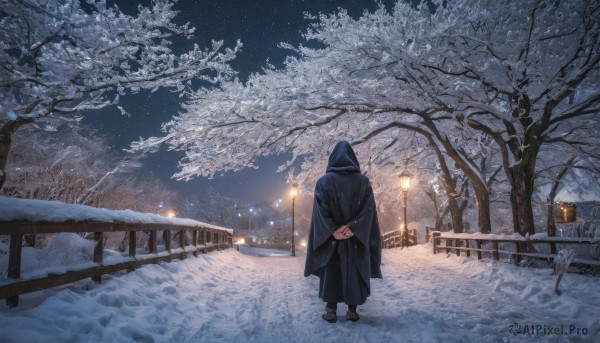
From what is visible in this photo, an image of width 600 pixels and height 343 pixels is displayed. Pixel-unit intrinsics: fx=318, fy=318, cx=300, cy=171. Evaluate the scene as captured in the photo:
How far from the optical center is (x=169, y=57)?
391 inches

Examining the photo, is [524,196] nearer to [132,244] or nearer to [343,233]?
[343,233]

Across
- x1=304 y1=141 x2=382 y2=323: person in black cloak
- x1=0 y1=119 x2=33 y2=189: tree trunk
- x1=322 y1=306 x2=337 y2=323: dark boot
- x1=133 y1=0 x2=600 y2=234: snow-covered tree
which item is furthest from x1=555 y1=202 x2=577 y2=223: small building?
x1=0 y1=119 x2=33 y2=189: tree trunk

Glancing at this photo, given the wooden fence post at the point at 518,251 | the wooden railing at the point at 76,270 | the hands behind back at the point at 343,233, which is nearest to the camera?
the wooden railing at the point at 76,270

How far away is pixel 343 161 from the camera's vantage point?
452cm

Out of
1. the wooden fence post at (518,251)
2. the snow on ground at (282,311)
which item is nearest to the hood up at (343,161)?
the snow on ground at (282,311)

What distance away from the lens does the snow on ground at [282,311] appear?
2975 mm

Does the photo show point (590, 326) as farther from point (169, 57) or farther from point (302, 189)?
point (302, 189)

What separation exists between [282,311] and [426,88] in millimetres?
6627

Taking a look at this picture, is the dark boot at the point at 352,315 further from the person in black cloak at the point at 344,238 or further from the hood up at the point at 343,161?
the hood up at the point at 343,161

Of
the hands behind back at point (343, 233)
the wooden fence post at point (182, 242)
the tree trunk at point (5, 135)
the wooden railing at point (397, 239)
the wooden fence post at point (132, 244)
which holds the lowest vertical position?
the wooden railing at point (397, 239)

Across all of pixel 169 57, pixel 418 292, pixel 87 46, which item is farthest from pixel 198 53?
pixel 418 292

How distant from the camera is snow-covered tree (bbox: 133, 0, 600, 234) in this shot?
766cm

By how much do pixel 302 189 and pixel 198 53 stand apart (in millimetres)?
9513

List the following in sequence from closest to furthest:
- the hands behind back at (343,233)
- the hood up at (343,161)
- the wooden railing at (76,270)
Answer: the wooden railing at (76,270)
the hands behind back at (343,233)
the hood up at (343,161)
